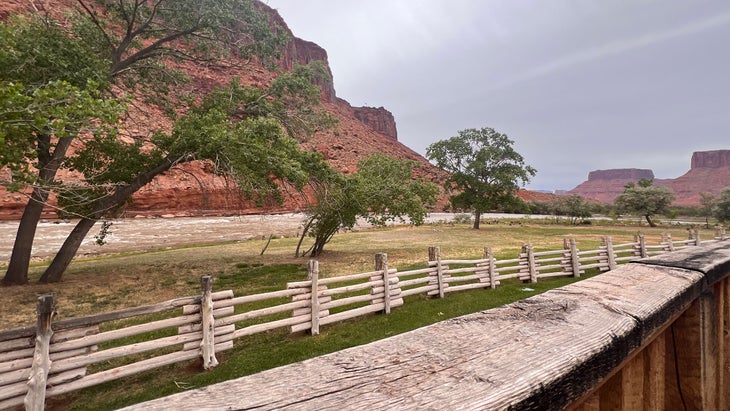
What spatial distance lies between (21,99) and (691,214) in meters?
100

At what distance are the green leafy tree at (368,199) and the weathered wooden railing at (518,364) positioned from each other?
1078 cm

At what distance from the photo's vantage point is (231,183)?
17250mm

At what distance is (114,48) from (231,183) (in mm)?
7111

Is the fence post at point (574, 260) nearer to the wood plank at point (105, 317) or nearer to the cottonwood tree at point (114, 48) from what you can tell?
the wood plank at point (105, 317)

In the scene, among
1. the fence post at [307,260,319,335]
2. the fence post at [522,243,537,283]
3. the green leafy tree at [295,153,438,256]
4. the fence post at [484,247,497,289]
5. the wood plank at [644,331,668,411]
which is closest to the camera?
the wood plank at [644,331,668,411]

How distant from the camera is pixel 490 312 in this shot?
1.37m

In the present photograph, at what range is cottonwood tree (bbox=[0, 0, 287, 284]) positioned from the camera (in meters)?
8.90

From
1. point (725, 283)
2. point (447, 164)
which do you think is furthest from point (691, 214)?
point (725, 283)

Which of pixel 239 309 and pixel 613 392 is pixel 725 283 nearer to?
pixel 613 392

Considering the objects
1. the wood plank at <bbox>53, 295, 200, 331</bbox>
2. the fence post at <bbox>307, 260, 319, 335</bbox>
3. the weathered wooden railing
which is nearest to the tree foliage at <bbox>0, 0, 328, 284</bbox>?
the fence post at <bbox>307, 260, 319, 335</bbox>

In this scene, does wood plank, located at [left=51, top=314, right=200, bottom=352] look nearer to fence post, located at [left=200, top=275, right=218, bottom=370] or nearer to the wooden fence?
the wooden fence

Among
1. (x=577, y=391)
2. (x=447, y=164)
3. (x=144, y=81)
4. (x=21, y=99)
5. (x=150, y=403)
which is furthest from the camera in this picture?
(x=447, y=164)

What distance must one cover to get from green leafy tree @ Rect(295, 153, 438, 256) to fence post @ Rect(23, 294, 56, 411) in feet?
28.0

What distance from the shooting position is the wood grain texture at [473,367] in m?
0.82
